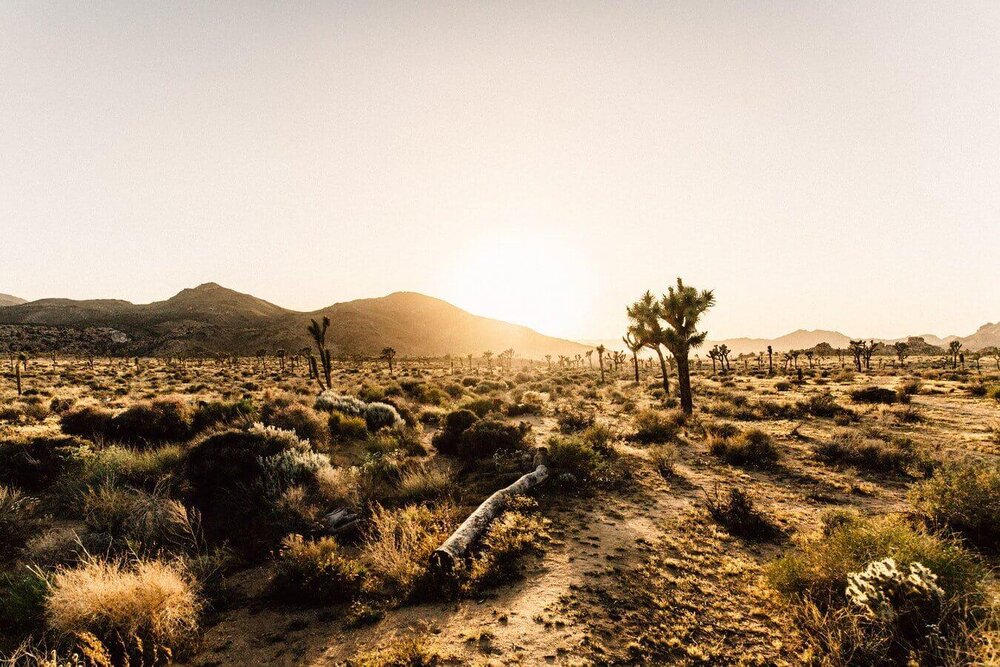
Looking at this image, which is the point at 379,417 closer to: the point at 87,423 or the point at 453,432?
the point at 453,432

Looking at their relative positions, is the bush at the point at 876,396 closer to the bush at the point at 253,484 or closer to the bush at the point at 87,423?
the bush at the point at 253,484

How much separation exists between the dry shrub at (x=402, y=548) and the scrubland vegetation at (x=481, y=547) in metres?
0.05

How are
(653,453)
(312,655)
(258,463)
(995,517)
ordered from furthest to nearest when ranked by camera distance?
(653,453), (258,463), (995,517), (312,655)

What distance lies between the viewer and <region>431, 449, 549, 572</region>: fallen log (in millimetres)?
6961

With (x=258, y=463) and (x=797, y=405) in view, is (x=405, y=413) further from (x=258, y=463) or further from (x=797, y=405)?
(x=797, y=405)

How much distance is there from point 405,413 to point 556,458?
391 inches

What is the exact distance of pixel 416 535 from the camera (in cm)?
767

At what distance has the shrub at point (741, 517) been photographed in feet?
27.8

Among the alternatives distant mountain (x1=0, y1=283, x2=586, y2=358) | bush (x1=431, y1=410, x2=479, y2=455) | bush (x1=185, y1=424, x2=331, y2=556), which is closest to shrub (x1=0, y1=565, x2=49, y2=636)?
bush (x1=185, y1=424, x2=331, y2=556)

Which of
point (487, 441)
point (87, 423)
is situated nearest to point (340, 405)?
point (487, 441)

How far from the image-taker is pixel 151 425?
→ 13.4 m

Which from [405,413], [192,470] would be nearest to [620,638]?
[192,470]

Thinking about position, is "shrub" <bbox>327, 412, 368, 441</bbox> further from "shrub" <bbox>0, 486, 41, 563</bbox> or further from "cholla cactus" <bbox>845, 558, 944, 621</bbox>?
"cholla cactus" <bbox>845, 558, 944, 621</bbox>

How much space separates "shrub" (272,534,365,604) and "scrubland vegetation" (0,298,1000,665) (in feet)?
0.12
